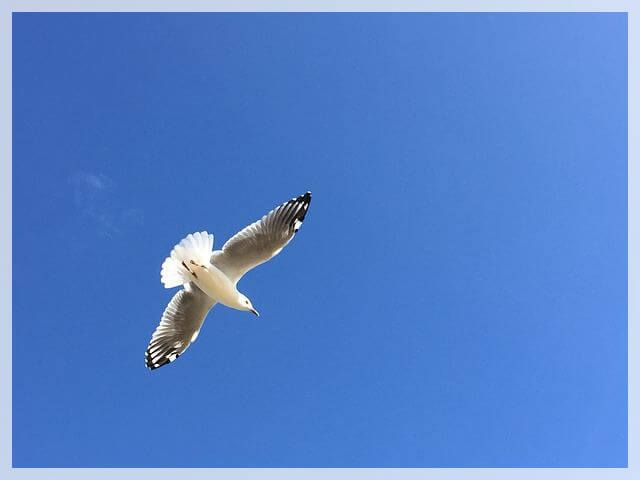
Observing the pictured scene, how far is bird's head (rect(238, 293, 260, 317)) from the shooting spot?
6.95 meters

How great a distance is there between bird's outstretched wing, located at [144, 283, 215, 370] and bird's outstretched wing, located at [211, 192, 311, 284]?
895 millimetres

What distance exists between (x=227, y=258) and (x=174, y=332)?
120cm

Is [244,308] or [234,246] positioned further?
[244,308]

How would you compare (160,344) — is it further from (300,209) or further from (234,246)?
(300,209)

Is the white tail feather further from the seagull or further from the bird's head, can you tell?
the bird's head

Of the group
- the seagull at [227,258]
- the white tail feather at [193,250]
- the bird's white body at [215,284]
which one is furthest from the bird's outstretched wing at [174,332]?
the white tail feather at [193,250]

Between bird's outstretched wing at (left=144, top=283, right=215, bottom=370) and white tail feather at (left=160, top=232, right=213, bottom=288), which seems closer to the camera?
white tail feather at (left=160, top=232, right=213, bottom=288)

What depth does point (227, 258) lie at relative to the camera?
6664mm

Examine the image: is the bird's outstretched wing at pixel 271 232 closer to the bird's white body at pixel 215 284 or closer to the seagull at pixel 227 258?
the seagull at pixel 227 258

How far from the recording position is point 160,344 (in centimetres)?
734

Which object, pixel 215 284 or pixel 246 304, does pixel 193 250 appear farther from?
pixel 246 304

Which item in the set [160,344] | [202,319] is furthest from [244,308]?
[160,344]

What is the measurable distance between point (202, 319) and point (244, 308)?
0.56 m

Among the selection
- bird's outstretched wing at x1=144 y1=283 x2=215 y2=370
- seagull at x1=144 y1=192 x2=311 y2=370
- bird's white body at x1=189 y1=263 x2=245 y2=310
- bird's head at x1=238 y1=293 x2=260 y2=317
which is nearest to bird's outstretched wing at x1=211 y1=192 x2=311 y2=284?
seagull at x1=144 y1=192 x2=311 y2=370
